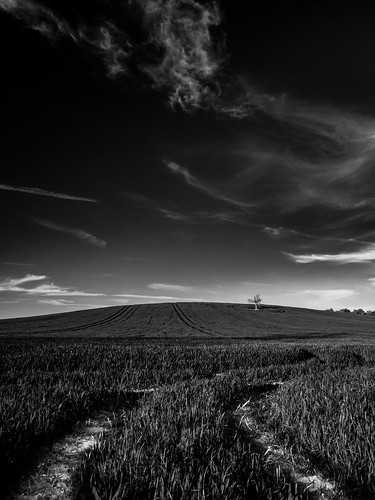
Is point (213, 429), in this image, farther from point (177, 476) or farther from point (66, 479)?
point (66, 479)

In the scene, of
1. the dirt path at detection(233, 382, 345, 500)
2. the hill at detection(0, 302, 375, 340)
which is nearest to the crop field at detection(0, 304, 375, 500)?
the dirt path at detection(233, 382, 345, 500)

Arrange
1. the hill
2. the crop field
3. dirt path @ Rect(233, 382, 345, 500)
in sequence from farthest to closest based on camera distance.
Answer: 1. the hill
2. dirt path @ Rect(233, 382, 345, 500)
3. the crop field

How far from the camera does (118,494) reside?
9.93 ft

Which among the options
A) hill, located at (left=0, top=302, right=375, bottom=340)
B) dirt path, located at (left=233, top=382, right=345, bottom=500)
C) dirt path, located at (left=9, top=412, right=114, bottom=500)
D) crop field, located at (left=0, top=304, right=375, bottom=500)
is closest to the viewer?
crop field, located at (left=0, top=304, right=375, bottom=500)

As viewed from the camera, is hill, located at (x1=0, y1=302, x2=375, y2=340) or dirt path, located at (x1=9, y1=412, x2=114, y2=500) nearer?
dirt path, located at (x1=9, y1=412, x2=114, y2=500)

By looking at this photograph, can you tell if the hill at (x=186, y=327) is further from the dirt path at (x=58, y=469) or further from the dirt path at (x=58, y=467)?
the dirt path at (x=58, y=469)

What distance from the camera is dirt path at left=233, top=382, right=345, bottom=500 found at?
3.70 metres

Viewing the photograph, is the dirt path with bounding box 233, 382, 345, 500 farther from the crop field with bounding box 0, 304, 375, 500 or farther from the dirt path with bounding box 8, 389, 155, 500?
the dirt path with bounding box 8, 389, 155, 500

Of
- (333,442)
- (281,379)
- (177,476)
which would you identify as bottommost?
(281,379)

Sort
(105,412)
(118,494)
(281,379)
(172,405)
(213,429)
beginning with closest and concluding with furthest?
(118,494)
(213,429)
(172,405)
(105,412)
(281,379)

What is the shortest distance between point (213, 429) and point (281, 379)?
817 centimetres

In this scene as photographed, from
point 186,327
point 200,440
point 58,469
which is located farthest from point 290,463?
point 186,327

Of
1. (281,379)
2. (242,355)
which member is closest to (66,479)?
(281,379)

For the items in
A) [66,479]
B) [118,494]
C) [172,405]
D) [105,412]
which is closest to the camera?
[118,494]
